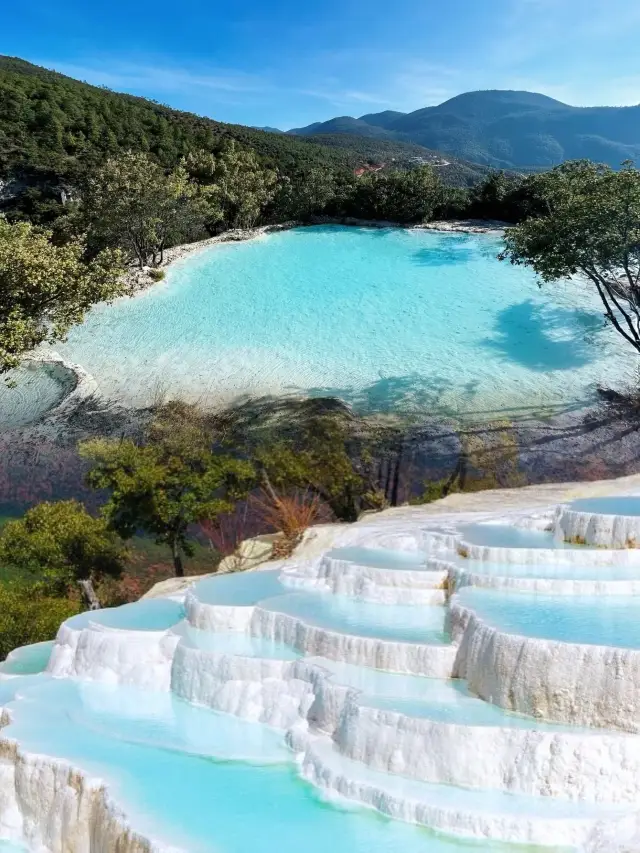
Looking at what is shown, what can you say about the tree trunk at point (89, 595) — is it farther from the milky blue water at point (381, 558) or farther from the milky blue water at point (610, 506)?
the milky blue water at point (610, 506)

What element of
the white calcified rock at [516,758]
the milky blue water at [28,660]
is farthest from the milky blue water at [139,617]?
the white calcified rock at [516,758]

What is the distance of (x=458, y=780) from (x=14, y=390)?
→ 449 inches

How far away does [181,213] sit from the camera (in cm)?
1977

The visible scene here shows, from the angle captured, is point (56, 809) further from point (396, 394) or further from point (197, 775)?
point (396, 394)

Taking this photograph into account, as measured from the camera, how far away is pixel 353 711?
627 centimetres

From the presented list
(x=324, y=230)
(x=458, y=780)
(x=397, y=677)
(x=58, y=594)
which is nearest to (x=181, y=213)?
(x=324, y=230)

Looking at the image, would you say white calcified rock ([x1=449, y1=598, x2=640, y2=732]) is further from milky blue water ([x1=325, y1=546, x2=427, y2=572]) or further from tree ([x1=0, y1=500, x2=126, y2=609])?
tree ([x1=0, y1=500, x2=126, y2=609])

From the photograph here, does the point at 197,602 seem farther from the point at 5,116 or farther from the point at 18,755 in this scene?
the point at 5,116

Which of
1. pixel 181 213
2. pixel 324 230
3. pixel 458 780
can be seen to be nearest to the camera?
pixel 458 780

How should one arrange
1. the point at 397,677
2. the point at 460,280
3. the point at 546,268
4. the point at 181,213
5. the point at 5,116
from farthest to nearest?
the point at 5,116, the point at 181,213, the point at 460,280, the point at 546,268, the point at 397,677

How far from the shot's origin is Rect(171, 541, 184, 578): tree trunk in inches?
488

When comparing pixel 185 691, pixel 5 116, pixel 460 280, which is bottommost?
pixel 185 691

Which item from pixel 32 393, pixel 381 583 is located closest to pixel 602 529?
pixel 381 583

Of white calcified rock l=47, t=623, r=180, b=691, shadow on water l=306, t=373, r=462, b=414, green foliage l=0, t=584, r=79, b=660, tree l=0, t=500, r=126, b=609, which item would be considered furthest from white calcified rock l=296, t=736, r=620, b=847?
shadow on water l=306, t=373, r=462, b=414
